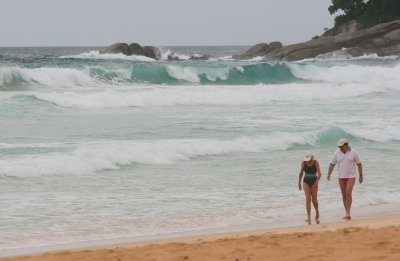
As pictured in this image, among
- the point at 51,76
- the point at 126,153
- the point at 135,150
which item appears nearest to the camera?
the point at 126,153

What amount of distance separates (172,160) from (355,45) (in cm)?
6921

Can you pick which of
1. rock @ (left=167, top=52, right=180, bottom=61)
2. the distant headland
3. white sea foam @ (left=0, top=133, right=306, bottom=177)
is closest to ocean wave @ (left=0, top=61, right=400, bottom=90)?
white sea foam @ (left=0, top=133, right=306, bottom=177)

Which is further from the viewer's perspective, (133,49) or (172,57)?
(172,57)

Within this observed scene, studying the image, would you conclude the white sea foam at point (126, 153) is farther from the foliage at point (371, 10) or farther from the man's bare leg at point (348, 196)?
the foliage at point (371, 10)

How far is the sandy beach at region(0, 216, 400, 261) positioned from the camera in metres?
9.03

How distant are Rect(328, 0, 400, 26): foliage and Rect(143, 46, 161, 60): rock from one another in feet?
68.3

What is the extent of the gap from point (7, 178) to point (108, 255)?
7.03 meters

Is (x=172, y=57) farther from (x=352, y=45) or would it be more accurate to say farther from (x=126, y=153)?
(x=126, y=153)

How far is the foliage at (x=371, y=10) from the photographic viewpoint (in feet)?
293

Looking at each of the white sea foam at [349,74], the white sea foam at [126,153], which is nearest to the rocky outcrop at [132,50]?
the white sea foam at [349,74]

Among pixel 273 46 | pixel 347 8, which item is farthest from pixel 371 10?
pixel 273 46

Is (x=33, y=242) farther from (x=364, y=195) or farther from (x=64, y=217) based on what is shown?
(x=364, y=195)

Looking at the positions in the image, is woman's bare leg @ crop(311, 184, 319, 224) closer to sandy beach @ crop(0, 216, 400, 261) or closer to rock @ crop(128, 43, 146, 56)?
sandy beach @ crop(0, 216, 400, 261)

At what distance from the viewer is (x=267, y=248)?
946 cm
